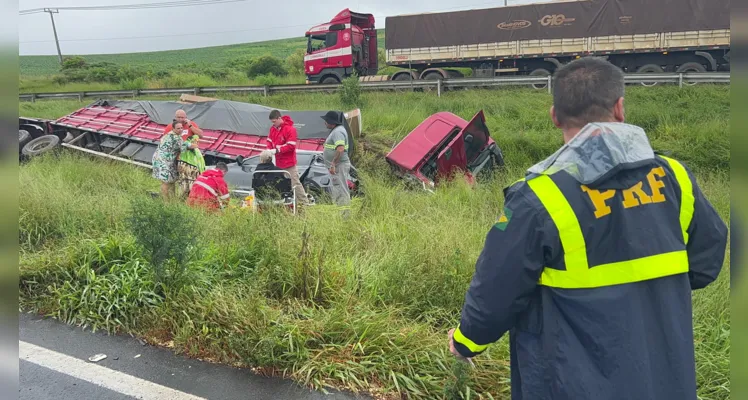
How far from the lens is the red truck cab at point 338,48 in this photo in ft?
68.2

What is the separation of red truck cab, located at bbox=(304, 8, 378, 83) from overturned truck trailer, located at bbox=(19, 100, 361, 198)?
8712 mm

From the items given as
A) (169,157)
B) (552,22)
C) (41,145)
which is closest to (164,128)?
(41,145)

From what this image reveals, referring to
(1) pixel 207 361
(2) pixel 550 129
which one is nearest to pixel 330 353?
(1) pixel 207 361

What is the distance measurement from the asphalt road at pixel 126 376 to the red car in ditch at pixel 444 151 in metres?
6.28

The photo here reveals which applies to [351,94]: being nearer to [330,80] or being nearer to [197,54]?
[330,80]

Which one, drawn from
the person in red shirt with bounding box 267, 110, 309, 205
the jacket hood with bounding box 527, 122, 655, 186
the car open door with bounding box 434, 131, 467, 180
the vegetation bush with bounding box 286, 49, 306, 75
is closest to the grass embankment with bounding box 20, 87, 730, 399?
the jacket hood with bounding box 527, 122, 655, 186

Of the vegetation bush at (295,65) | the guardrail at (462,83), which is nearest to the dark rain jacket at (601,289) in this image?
the guardrail at (462,83)

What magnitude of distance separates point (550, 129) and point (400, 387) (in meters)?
11.0

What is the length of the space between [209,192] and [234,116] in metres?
6.31

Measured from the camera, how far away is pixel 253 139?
39.7 feet

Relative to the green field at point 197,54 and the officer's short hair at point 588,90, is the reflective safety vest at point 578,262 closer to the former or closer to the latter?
the officer's short hair at point 588,90

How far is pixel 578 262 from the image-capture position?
1.54 meters

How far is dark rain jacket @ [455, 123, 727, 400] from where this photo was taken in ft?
5.03

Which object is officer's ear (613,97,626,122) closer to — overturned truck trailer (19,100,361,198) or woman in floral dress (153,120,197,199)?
woman in floral dress (153,120,197,199)
